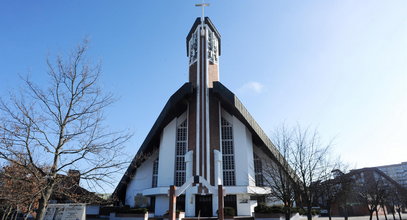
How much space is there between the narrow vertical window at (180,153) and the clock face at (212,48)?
306 inches

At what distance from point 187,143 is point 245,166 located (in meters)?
5.87

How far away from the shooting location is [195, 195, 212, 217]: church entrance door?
22.6 meters

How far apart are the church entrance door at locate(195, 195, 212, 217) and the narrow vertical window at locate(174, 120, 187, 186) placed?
248 centimetres

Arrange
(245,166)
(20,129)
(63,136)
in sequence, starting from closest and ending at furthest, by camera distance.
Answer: (20,129)
(63,136)
(245,166)

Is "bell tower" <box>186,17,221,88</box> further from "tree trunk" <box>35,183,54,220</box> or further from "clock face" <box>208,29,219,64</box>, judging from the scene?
"tree trunk" <box>35,183,54,220</box>

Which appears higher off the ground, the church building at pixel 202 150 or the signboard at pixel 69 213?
the church building at pixel 202 150

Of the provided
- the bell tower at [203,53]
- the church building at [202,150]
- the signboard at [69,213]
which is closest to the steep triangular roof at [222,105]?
the church building at [202,150]

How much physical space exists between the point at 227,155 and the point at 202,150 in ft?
9.48

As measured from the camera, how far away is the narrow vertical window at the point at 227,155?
960 inches

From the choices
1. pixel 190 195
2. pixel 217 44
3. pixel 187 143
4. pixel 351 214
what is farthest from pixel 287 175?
pixel 351 214

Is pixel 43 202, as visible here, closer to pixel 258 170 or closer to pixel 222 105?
pixel 222 105

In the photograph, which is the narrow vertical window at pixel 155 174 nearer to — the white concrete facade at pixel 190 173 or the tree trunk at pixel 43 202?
the white concrete facade at pixel 190 173

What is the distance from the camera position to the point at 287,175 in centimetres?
1544

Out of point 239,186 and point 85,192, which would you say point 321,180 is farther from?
point 85,192
